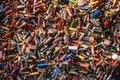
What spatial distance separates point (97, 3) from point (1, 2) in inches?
92.3

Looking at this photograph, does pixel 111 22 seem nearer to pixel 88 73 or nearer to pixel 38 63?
pixel 88 73

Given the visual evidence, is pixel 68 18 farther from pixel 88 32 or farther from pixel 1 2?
pixel 1 2

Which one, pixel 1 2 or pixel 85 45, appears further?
pixel 1 2

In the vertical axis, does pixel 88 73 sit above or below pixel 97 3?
below

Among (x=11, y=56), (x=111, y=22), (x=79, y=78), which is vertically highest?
(x=111, y=22)

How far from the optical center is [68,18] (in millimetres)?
8430

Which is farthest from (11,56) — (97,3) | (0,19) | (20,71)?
(97,3)

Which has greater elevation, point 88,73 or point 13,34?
point 13,34

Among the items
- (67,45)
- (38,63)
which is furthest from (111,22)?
(38,63)

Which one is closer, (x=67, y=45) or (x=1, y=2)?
(x=67, y=45)

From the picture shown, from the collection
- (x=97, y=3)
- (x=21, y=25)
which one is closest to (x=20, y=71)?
(x=21, y=25)

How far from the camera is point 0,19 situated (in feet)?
28.7

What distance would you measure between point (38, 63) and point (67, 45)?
2.56ft

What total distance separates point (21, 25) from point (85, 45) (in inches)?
63.0
